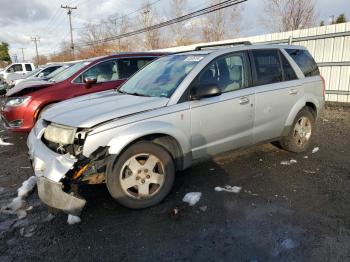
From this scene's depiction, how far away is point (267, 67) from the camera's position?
4.52 metres

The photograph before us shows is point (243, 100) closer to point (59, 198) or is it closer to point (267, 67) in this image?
point (267, 67)

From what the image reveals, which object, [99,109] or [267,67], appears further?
[267,67]

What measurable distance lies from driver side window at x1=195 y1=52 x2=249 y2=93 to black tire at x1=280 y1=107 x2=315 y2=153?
137 centimetres

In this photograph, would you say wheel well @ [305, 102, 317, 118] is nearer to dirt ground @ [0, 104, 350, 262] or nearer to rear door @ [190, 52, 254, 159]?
dirt ground @ [0, 104, 350, 262]

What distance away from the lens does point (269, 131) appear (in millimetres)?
4547

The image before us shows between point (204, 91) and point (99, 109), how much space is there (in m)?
1.25

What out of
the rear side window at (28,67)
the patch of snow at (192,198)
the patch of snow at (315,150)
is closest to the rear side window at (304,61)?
the patch of snow at (315,150)

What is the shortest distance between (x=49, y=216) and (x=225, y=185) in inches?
86.6

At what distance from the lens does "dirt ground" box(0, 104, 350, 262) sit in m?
2.66

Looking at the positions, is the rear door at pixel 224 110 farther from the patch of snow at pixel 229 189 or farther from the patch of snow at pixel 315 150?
the patch of snow at pixel 315 150

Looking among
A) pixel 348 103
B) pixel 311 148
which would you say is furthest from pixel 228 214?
pixel 348 103

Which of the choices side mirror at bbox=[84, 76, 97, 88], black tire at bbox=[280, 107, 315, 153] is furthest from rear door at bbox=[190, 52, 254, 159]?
side mirror at bbox=[84, 76, 97, 88]

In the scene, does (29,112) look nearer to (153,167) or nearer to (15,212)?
(15,212)

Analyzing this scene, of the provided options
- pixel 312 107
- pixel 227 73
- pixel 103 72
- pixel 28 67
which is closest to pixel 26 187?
pixel 227 73
